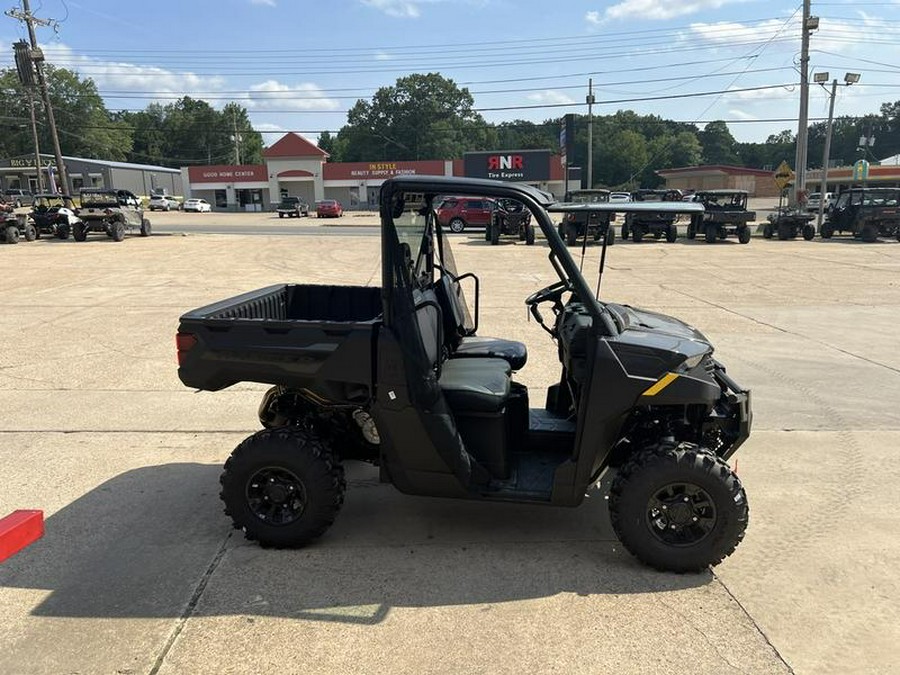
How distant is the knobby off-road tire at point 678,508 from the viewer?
10.1 feet

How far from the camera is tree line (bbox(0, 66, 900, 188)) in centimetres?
10156

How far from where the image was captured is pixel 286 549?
3.45 metres

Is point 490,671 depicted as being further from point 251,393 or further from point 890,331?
point 890,331

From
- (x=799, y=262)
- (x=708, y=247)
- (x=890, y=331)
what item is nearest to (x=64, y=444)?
(x=890, y=331)

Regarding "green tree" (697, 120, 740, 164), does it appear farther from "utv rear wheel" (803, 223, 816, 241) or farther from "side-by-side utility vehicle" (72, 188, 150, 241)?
"side-by-side utility vehicle" (72, 188, 150, 241)

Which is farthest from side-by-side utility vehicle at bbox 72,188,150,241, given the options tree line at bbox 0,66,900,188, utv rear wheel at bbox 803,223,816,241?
tree line at bbox 0,66,900,188

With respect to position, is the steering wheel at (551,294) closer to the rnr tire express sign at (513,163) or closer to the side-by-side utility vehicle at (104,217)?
the side-by-side utility vehicle at (104,217)

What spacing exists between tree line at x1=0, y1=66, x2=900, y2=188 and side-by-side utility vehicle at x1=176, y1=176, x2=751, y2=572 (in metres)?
101

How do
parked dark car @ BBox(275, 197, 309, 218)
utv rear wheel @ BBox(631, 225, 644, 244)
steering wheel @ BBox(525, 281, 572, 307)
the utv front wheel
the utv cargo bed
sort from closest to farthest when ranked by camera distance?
the utv cargo bed < steering wheel @ BBox(525, 281, 572, 307) < the utv front wheel < utv rear wheel @ BBox(631, 225, 644, 244) < parked dark car @ BBox(275, 197, 309, 218)

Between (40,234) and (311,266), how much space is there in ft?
55.6

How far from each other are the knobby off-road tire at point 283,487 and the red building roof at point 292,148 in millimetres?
67121

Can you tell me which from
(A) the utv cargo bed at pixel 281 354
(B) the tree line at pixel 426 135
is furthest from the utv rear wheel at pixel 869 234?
(B) the tree line at pixel 426 135

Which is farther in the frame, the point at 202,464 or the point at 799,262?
the point at 799,262

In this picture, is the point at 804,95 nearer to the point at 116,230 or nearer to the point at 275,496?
the point at 116,230
